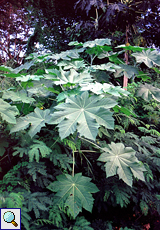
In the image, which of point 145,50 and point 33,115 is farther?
point 145,50

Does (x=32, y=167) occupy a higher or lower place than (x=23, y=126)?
lower

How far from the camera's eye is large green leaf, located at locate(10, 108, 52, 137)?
1021 millimetres

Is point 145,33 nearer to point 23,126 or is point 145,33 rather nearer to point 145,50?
point 145,50

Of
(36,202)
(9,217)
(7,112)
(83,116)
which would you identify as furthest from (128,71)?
(9,217)

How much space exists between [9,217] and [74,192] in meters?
0.41

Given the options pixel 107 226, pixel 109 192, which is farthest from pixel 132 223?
pixel 109 192

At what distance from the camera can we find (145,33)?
12.9 feet

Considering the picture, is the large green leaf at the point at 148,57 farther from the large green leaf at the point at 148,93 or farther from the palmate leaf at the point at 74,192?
the palmate leaf at the point at 74,192

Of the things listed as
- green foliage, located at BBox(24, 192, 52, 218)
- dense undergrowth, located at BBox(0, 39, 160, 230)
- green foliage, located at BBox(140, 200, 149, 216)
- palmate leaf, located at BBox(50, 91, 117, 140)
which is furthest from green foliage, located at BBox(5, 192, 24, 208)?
green foliage, located at BBox(140, 200, 149, 216)

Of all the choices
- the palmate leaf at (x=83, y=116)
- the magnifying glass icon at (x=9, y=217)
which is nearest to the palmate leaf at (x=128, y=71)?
the palmate leaf at (x=83, y=116)

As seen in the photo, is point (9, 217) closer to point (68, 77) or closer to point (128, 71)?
point (68, 77)

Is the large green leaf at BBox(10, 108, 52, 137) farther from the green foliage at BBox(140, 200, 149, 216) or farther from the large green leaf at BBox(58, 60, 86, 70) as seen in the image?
the green foliage at BBox(140, 200, 149, 216)

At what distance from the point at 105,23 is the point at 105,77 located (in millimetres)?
2257

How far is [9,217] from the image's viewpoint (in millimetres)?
854
